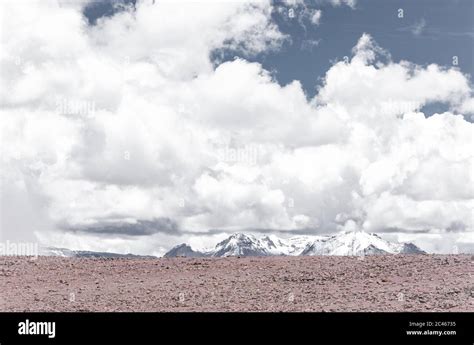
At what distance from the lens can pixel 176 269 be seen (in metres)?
35.6

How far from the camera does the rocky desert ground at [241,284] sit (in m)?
29.6

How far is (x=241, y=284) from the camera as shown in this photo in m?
32.6

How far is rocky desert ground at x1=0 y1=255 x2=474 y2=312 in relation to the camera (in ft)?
97.2
